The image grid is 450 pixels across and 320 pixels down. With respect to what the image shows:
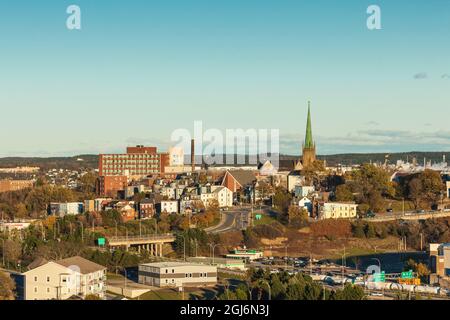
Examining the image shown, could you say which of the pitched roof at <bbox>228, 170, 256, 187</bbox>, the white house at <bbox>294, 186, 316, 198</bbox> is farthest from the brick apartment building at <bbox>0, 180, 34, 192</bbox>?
the white house at <bbox>294, 186, 316, 198</bbox>

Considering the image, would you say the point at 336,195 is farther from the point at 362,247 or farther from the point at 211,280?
the point at 211,280

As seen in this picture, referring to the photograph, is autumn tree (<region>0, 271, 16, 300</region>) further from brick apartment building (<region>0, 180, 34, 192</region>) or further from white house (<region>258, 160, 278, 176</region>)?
brick apartment building (<region>0, 180, 34, 192</region>)

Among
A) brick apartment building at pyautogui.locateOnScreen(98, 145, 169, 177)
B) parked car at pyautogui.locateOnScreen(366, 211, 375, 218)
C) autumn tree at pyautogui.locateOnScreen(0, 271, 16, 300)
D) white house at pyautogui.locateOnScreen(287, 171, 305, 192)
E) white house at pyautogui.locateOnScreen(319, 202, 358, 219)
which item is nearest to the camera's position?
autumn tree at pyautogui.locateOnScreen(0, 271, 16, 300)

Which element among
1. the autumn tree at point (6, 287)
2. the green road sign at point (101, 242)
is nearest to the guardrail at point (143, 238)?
the green road sign at point (101, 242)

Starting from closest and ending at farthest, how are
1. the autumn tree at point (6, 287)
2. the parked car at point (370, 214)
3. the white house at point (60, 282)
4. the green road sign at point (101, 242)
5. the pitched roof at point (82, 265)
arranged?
the white house at point (60, 282)
the autumn tree at point (6, 287)
the pitched roof at point (82, 265)
the green road sign at point (101, 242)
the parked car at point (370, 214)

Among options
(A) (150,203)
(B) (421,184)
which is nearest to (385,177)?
(B) (421,184)

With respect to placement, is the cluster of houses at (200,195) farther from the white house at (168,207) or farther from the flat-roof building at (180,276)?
the flat-roof building at (180,276)
